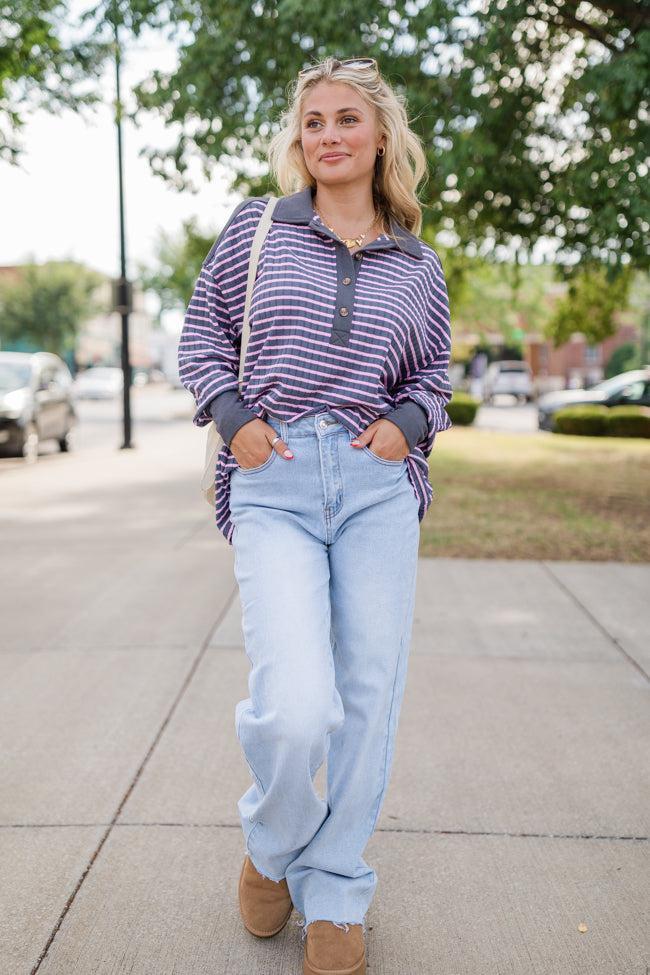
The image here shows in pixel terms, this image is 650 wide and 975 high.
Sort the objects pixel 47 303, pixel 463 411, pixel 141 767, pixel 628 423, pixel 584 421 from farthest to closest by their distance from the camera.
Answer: pixel 47 303, pixel 463 411, pixel 584 421, pixel 628 423, pixel 141 767

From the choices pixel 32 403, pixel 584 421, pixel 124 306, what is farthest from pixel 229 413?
pixel 584 421

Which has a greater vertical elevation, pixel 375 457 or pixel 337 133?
pixel 337 133

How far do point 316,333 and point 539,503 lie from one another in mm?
7959

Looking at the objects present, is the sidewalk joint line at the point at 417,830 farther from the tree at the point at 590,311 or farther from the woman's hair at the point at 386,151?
the tree at the point at 590,311

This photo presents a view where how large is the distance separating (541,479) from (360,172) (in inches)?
396

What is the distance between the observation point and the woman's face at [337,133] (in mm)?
2447

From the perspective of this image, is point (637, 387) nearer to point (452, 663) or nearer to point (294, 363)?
point (452, 663)

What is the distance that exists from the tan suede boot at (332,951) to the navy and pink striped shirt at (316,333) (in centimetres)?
95

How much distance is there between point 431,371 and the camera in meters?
2.49

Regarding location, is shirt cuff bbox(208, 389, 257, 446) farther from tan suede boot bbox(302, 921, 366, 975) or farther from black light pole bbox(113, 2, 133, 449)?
black light pole bbox(113, 2, 133, 449)

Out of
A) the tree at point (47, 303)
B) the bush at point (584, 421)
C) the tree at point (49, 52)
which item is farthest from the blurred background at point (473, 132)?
the tree at point (47, 303)

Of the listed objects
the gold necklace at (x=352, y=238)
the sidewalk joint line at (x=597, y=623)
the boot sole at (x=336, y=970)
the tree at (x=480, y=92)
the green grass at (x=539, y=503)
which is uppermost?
the tree at (x=480, y=92)

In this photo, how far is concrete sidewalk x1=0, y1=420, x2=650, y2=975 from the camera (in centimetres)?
244

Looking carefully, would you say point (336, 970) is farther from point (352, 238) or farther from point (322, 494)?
point (352, 238)
